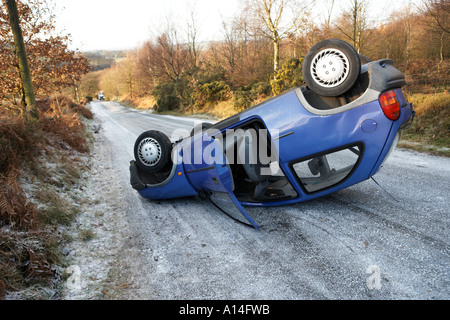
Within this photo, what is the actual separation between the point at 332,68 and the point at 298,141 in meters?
0.89

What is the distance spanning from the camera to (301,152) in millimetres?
3135

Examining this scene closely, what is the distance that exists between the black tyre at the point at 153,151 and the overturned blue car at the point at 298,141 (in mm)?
16

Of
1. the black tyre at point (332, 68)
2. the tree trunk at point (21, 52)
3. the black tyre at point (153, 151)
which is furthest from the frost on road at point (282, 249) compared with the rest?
the tree trunk at point (21, 52)

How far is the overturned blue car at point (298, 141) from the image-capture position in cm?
282

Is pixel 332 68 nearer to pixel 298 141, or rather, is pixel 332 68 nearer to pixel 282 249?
pixel 298 141

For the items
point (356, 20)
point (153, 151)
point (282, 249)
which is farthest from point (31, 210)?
point (356, 20)

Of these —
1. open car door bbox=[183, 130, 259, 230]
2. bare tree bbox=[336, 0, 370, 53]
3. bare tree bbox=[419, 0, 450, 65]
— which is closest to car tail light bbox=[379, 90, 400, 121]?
open car door bbox=[183, 130, 259, 230]

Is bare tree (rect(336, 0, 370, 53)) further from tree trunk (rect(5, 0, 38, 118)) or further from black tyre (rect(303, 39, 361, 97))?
tree trunk (rect(5, 0, 38, 118))

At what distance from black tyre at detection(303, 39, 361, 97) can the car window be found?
0.73 metres

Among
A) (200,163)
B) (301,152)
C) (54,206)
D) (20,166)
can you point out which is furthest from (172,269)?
(20,166)

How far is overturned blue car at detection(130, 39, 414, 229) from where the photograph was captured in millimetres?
2816

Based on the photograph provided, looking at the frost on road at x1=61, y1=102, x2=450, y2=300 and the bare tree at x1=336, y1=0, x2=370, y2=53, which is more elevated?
the bare tree at x1=336, y1=0, x2=370, y2=53

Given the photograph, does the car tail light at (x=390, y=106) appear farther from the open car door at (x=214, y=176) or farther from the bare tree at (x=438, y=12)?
the bare tree at (x=438, y=12)
